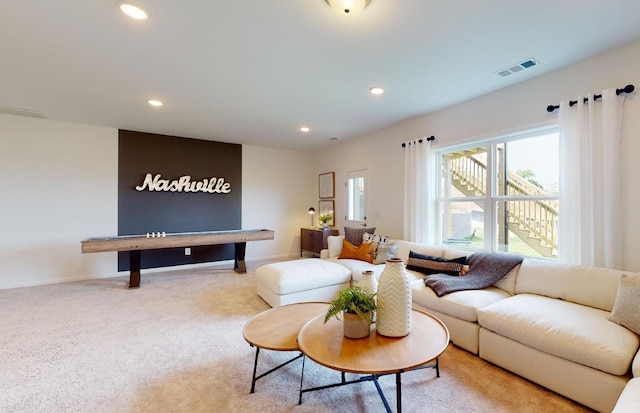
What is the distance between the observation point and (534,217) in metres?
3.04

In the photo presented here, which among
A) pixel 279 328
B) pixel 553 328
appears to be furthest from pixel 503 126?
pixel 279 328

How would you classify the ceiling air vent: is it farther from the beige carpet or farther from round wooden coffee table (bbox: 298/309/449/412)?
the beige carpet

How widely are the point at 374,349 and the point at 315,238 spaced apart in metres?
4.27

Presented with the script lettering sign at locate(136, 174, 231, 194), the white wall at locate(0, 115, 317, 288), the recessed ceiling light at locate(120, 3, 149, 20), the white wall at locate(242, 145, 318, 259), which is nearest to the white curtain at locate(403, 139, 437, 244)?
the white wall at locate(242, 145, 318, 259)

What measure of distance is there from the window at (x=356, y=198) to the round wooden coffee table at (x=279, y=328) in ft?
10.0

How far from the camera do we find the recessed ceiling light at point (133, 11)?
185 cm

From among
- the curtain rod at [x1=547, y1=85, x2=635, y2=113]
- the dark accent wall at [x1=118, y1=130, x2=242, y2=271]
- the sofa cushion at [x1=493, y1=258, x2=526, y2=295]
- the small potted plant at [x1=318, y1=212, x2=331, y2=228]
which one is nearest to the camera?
the curtain rod at [x1=547, y1=85, x2=635, y2=113]

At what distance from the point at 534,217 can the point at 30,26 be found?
4.79 meters

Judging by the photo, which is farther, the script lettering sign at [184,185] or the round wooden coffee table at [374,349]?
the script lettering sign at [184,185]

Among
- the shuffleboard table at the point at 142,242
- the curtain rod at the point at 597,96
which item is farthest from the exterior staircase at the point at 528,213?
the shuffleboard table at the point at 142,242

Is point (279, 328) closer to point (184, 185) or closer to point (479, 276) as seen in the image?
point (479, 276)

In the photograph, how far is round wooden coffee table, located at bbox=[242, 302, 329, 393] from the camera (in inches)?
71.4

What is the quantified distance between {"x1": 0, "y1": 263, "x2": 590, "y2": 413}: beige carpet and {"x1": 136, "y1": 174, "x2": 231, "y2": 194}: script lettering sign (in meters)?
2.30

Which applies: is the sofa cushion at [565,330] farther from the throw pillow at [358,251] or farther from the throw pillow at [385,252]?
the throw pillow at [358,251]
